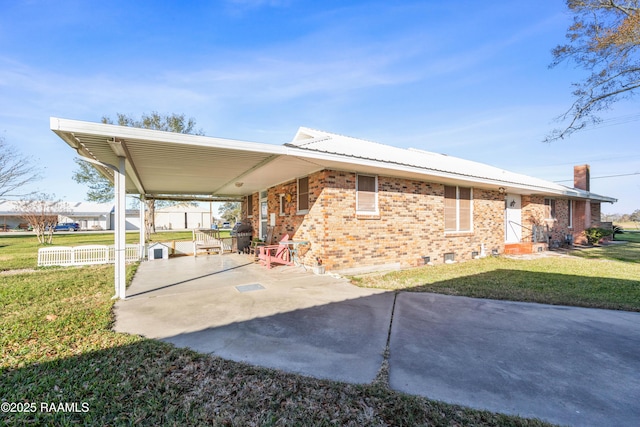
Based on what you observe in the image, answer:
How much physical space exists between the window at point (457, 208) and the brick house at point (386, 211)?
0.12 feet

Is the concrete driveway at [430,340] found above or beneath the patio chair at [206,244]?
beneath

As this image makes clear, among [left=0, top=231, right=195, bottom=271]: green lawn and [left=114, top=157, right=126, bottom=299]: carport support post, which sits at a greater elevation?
[left=114, top=157, right=126, bottom=299]: carport support post

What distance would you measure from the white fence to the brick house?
237 inches

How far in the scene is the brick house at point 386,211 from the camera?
7918 millimetres

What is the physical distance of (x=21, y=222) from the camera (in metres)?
43.8

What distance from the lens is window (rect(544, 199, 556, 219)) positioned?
1591 cm

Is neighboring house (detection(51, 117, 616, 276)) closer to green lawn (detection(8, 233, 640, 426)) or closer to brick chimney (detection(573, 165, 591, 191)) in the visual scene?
green lawn (detection(8, 233, 640, 426))

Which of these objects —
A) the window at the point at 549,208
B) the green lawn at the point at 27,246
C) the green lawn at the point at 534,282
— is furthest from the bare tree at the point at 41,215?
the window at the point at 549,208

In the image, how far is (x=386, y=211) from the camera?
885 cm

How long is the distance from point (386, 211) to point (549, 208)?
43.1 ft

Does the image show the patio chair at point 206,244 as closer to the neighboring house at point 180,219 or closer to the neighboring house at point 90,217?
the neighboring house at point 180,219

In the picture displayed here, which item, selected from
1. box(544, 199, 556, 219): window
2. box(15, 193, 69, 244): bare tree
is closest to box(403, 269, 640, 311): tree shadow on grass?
box(544, 199, 556, 219): window

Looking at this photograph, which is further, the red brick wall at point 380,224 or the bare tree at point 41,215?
the bare tree at point 41,215

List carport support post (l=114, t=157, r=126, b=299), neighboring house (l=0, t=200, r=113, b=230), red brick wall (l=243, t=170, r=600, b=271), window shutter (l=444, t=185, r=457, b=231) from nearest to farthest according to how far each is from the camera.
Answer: carport support post (l=114, t=157, r=126, b=299), red brick wall (l=243, t=170, r=600, b=271), window shutter (l=444, t=185, r=457, b=231), neighboring house (l=0, t=200, r=113, b=230)
